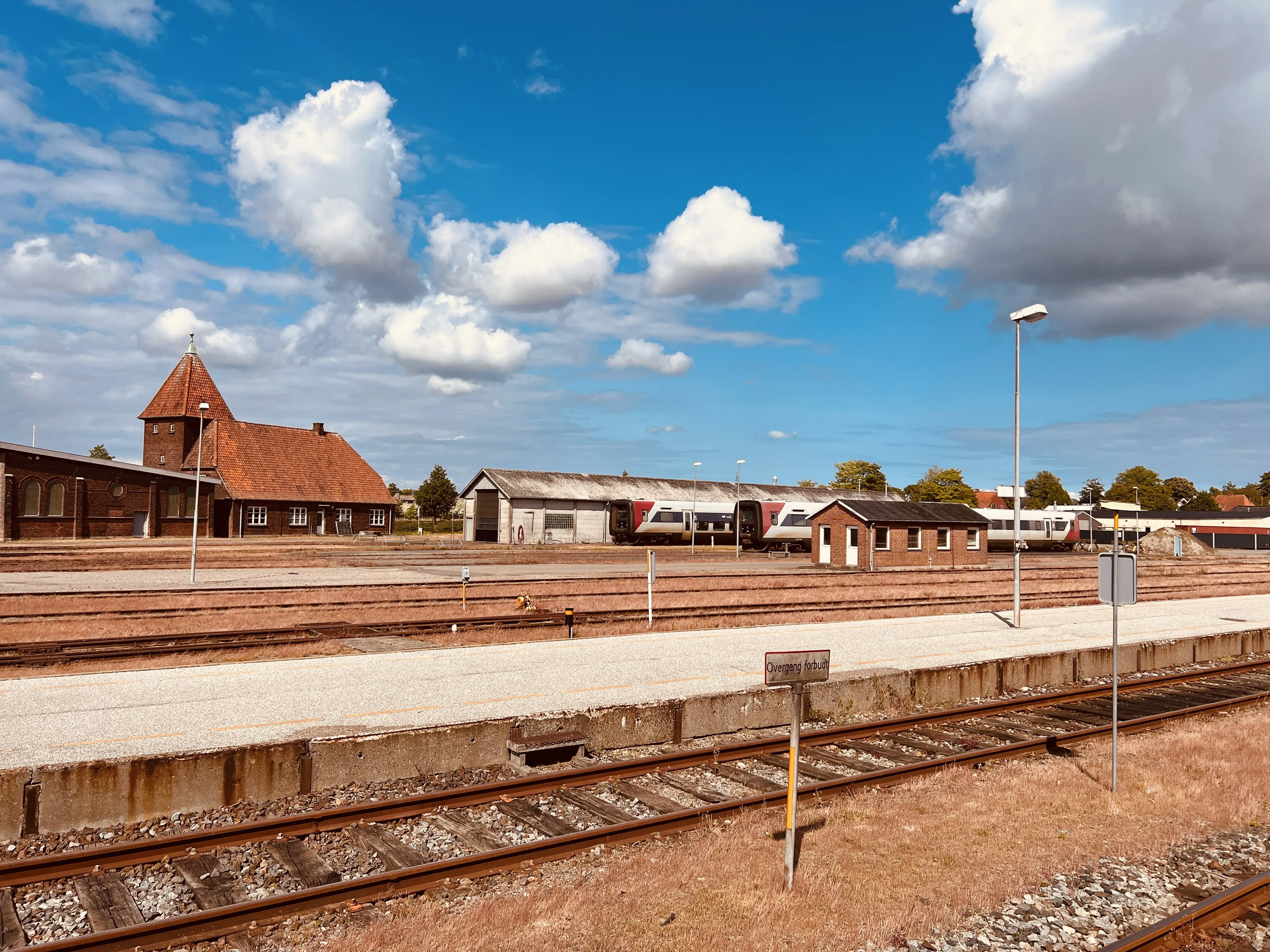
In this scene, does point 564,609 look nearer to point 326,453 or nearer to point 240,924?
point 240,924

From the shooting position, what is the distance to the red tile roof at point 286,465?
63188mm

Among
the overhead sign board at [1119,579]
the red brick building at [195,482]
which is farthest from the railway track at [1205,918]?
the red brick building at [195,482]

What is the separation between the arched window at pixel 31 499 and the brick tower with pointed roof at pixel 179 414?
14.8 m

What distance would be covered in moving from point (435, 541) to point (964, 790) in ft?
192

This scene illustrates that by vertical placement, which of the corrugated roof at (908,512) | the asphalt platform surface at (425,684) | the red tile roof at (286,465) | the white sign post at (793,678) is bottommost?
the asphalt platform surface at (425,684)

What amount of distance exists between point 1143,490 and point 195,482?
137m

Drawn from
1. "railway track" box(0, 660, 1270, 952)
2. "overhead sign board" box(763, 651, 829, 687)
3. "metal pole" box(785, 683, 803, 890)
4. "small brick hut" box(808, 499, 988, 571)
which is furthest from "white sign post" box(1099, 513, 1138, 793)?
"small brick hut" box(808, 499, 988, 571)

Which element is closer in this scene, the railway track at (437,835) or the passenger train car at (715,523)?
the railway track at (437,835)

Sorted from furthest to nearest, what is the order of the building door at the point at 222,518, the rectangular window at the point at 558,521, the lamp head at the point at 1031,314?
the rectangular window at the point at 558,521
the building door at the point at 222,518
the lamp head at the point at 1031,314

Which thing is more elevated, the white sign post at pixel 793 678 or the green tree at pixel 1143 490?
the green tree at pixel 1143 490

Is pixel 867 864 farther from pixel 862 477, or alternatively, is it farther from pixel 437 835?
pixel 862 477

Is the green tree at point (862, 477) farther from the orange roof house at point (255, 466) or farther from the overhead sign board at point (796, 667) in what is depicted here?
the overhead sign board at point (796, 667)

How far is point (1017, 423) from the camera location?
19797mm

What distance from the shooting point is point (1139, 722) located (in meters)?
12.5
